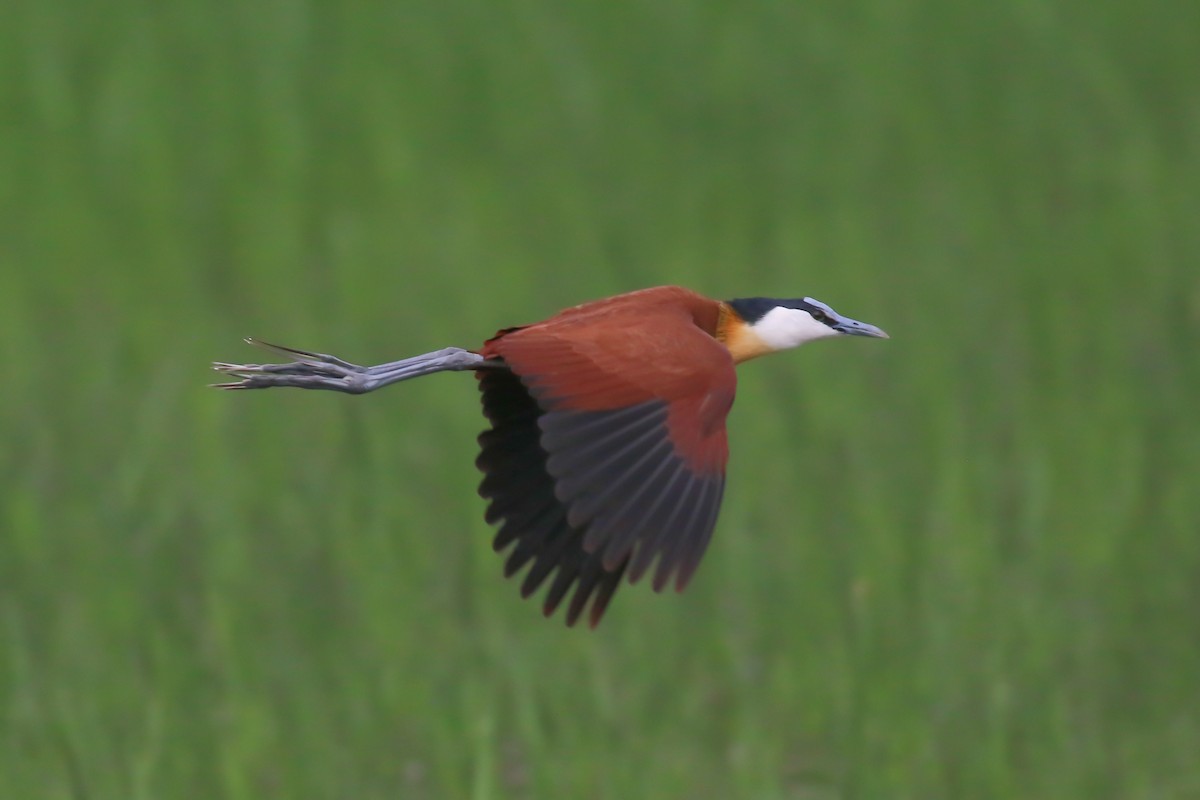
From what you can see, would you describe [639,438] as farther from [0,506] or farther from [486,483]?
[0,506]

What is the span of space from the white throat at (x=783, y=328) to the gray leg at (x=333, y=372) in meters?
0.91

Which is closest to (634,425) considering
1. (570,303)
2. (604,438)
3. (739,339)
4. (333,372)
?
(604,438)

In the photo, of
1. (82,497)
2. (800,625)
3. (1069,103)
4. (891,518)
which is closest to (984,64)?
(1069,103)

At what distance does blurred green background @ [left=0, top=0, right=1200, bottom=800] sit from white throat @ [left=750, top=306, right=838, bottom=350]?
6.11ft

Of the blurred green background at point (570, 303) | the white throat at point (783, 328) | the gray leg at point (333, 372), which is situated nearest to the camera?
the gray leg at point (333, 372)

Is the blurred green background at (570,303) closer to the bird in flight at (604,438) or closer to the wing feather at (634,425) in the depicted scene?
the bird in flight at (604,438)

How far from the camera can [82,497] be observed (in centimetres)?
825

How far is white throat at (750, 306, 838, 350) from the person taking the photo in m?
6.34

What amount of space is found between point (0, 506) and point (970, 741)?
3.94m

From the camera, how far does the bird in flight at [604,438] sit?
5.36 m

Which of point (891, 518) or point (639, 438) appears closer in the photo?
point (639, 438)

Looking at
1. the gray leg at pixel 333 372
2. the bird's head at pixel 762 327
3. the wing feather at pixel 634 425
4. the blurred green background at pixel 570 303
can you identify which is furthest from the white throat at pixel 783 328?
the blurred green background at pixel 570 303

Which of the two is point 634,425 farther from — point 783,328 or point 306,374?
point 306,374

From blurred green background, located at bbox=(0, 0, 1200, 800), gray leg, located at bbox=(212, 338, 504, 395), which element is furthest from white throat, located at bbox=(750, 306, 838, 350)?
blurred green background, located at bbox=(0, 0, 1200, 800)
